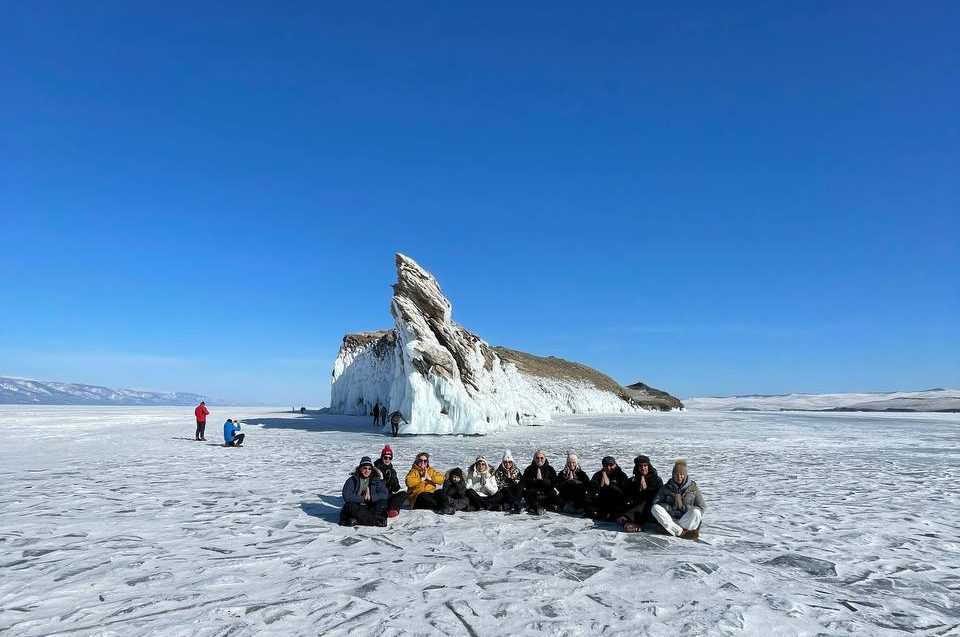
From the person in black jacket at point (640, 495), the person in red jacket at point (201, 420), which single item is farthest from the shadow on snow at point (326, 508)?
the person in red jacket at point (201, 420)

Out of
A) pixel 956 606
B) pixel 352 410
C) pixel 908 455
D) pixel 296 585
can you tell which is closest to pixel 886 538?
pixel 956 606

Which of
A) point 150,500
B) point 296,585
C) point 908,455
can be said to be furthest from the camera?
point 908,455

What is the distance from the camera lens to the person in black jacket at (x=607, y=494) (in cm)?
1008

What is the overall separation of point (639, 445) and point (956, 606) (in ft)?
66.2

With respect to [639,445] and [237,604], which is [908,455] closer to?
[639,445]

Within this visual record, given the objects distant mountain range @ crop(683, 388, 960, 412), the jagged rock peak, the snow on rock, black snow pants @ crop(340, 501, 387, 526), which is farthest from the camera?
distant mountain range @ crop(683, 388, 960, 412)

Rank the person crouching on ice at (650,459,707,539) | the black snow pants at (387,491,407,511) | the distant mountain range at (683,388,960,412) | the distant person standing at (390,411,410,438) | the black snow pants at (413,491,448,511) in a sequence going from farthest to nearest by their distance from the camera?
1. the distant mountain range at (683,388,960,412)
2. the distant person standing at (390,411,410,438)
3. the black snow pants at (413,491,448,511)
4. the black snow pants at (387,491,407,511)
5. the person crouching on ice at (650,459,707,539)

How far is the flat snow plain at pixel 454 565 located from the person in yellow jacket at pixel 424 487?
404 mm

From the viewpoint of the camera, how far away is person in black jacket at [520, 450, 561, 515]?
430 inches

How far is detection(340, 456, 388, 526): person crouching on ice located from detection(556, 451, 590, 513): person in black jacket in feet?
11.2

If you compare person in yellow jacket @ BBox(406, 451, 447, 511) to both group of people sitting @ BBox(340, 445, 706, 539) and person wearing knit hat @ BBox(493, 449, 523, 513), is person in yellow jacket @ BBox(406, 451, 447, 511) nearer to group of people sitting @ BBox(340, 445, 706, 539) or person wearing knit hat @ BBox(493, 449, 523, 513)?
group of people sitting @ BBox(340, 445, 706, 539)

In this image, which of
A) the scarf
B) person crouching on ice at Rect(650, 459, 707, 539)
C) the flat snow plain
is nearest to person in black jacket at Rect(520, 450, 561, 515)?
the flat snow plain

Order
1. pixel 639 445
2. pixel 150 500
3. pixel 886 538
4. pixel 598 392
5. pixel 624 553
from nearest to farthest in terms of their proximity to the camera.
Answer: pixel 624 553 < pixel 886 538 < pixel 150 500 < pixel 639 445 < pixel 598 392

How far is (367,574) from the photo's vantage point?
723 cm
